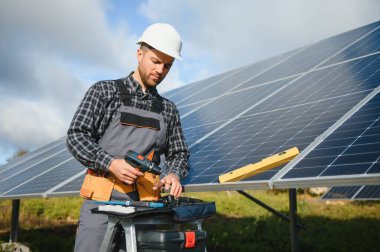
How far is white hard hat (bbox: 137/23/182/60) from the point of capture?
323cm

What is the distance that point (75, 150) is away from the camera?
3.05m

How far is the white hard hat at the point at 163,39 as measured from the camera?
3232 millimetres

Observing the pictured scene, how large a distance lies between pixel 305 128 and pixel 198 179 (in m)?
1.22

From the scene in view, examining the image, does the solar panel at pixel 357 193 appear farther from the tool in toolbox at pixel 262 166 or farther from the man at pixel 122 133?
the man at pixel 122 133

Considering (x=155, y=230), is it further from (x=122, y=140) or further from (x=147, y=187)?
(x=122, y=140)

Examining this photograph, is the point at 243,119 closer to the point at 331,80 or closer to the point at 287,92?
the point at 287,92

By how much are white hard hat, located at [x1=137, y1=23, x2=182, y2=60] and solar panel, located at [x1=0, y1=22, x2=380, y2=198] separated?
1235 mm

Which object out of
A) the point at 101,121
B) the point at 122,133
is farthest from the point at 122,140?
the point at 101,121

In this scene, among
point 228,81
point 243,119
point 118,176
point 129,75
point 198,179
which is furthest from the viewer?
point 228,81

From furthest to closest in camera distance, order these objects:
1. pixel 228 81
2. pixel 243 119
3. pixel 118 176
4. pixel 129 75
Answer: pixel 228 81
pixel 243 119
pixel 129 75
pixel 118 176

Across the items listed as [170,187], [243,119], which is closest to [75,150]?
[170,187]

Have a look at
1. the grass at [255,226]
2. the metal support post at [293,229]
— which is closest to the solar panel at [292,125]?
the metal support post at [293,229]

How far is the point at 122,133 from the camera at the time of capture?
318 centimetres

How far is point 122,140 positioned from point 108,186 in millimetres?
370
